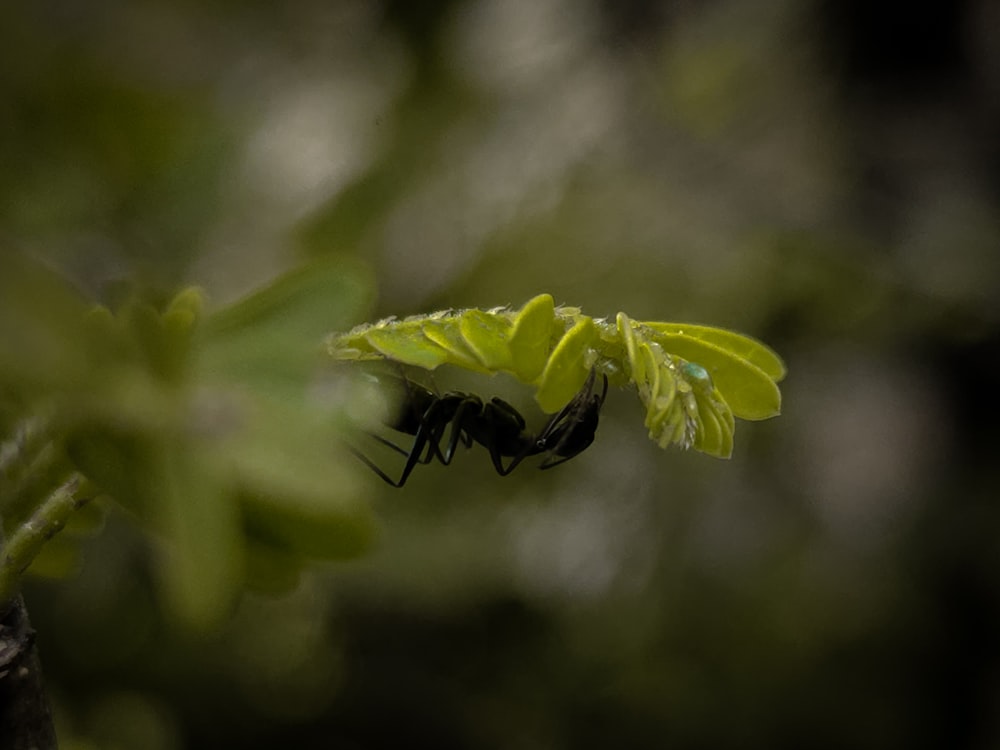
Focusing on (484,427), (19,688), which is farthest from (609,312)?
(19,688)

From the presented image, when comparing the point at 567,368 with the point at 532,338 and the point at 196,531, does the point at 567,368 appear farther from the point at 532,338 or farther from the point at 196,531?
the point at 196,531

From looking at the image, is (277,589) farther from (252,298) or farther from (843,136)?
(843,136)

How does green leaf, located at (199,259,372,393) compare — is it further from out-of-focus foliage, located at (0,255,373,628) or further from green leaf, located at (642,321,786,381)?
green leaf, located at (642,321,786,381)

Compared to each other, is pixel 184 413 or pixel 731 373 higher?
pixel 731 373

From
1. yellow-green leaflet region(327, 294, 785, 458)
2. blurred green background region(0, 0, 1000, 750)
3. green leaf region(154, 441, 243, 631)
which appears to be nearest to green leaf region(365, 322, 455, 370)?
yellow-green leaflet region(327, 294, 785, 458)

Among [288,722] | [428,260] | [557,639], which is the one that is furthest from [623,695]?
[428,260]

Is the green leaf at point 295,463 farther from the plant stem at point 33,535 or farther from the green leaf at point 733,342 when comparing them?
the green leaf at point 733,342
